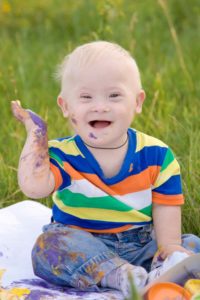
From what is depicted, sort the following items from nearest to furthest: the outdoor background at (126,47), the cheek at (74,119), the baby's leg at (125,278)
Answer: the baby's leg at (125,278)
the cheek at (74,119)
the outdoor background at (126,47)

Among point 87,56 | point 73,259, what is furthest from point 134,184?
point 87,56

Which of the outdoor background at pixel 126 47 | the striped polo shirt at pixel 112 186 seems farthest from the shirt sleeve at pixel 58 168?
the outdoor background at pixel 126 47

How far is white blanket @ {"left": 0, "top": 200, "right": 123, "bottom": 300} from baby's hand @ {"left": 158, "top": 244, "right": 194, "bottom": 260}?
0.17m

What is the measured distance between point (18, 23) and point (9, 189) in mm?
2717

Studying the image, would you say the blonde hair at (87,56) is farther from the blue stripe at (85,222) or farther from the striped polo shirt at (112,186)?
the blue stripe at (85,222)

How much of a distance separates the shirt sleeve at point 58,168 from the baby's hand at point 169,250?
324mm

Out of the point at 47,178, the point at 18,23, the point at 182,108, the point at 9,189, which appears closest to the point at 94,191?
the point at 47,178

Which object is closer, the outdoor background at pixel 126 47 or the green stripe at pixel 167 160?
the green stripe at pixel 167 160

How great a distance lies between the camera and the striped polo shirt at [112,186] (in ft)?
7.46

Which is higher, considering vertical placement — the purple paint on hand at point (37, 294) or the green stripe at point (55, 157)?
the green stripe at point (55, 157)

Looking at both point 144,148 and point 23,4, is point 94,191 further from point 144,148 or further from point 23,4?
point 23,4

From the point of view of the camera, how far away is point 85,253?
2.20 meters

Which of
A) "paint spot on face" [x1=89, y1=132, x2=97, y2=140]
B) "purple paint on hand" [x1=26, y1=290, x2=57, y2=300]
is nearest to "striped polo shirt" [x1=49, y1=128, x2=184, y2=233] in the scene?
"paint spot on face" [x1=89, y1=132, x2=97, y2=140]

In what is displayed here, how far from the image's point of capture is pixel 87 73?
2.19 m
